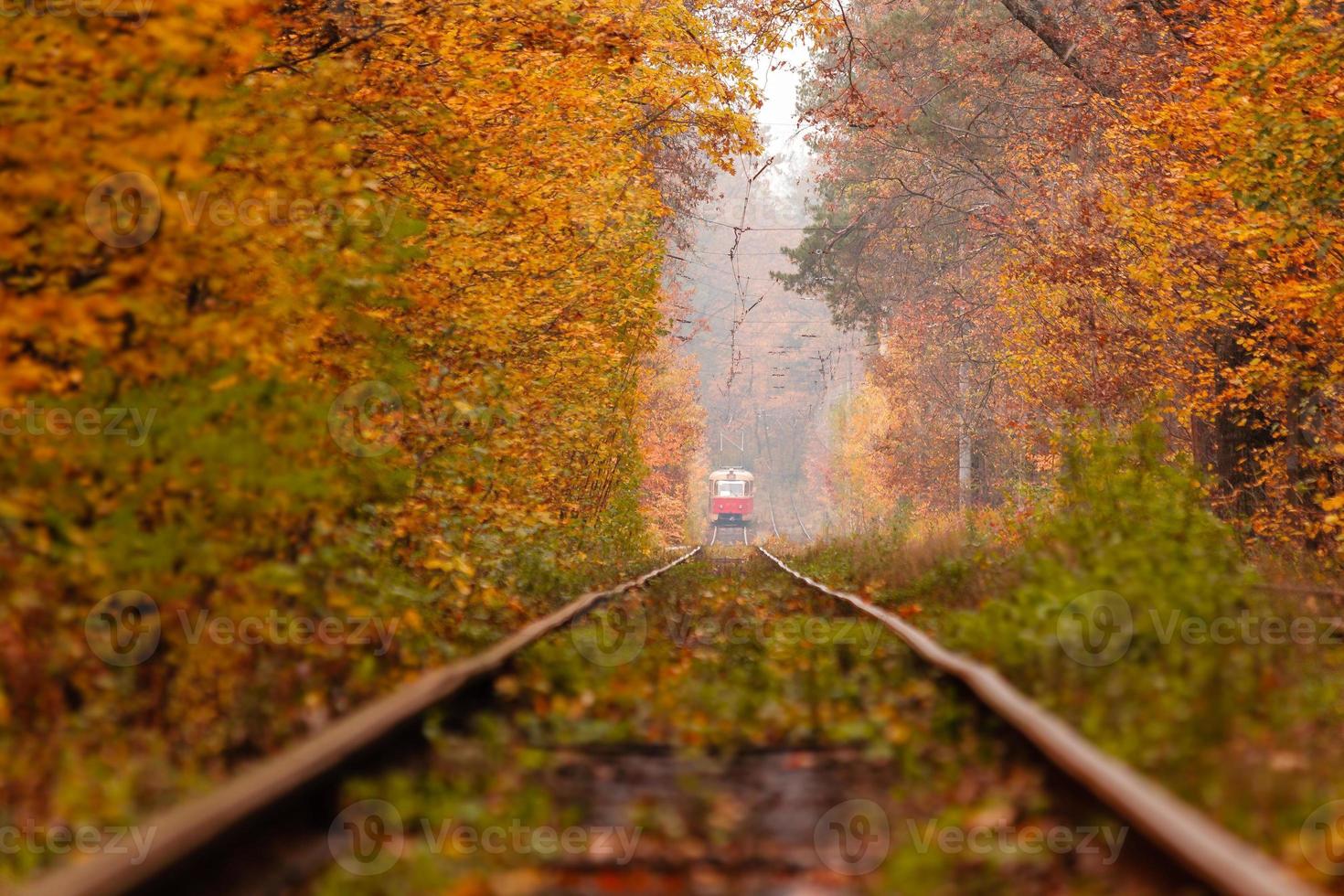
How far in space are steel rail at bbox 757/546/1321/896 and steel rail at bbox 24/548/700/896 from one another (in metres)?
2.41

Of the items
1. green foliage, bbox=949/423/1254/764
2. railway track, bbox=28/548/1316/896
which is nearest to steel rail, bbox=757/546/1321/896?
railway track, bbox=28/548/1316/896

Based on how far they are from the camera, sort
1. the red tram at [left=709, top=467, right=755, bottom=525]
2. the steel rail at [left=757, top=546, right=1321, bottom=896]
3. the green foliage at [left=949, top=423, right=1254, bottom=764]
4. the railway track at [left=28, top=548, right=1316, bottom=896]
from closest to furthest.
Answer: the steel rail at [left=757, top=546, right=1321, bottom=896] → the railway track at [left=28, top=548, right=1316, bottom=896] → the green foliage at [left=949, top=423, right=1254, bottom=764] → the red tram at [left=709, top=467, right=755, bottom=525]

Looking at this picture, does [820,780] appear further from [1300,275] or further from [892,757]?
[1300,275]

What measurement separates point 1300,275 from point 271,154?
12.2m

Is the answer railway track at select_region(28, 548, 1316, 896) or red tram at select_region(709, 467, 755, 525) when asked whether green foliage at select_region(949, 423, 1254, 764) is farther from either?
red tram at select_region(709, 467, 755, 525)

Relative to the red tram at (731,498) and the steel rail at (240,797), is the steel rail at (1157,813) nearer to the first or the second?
the steel rail at (240,797)

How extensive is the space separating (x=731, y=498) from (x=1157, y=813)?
2883 inches

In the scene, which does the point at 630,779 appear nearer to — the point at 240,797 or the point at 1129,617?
the point at 240,797

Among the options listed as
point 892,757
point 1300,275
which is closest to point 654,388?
point 1300,275

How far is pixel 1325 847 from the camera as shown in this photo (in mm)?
3926

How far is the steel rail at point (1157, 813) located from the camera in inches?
119

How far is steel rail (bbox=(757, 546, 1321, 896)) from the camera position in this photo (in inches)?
119

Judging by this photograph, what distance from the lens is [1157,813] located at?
353cm

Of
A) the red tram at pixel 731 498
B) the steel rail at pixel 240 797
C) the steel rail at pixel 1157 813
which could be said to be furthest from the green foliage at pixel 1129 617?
the red tram at pixel 731 498
